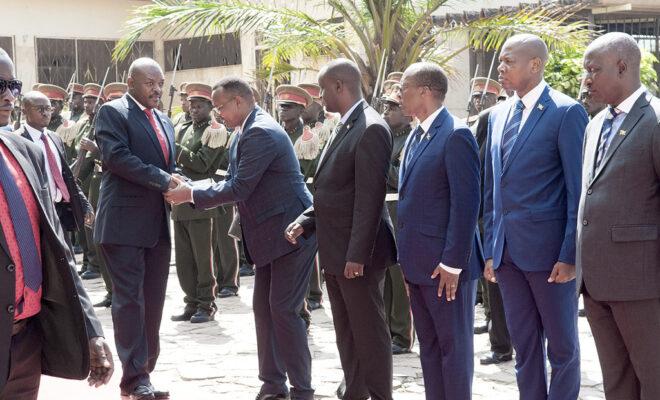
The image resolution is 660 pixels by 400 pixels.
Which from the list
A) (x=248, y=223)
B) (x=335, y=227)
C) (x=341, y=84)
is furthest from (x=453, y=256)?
(x=248, y=223)

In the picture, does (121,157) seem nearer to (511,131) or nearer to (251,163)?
(251,163)

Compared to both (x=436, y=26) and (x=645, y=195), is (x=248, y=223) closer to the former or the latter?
(x=645, y=195)

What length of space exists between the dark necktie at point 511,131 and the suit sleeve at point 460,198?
177 millimetres

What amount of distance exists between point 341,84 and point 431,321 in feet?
4.84

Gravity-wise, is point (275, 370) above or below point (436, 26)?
below

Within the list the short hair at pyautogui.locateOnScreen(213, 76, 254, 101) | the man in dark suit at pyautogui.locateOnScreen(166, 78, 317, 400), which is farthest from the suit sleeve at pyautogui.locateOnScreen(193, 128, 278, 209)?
the short hair at pyautogui.locateOnScreen(213, 76, 254, 101)

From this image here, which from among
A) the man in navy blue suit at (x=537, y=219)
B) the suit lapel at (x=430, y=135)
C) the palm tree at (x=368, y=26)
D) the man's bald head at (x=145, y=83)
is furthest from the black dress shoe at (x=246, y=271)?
the man in navy blue suit at (x=537, y=219)

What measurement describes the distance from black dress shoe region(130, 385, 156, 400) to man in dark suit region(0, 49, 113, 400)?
282cm

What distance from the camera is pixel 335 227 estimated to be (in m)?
5.85

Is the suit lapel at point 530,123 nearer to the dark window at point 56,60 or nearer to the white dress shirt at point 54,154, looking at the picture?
the white dress shirt at point 54,154

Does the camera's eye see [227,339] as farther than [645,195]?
Yes

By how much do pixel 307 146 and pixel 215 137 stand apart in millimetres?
966

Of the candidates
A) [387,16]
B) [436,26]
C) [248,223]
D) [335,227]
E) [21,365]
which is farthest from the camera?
[436,26]

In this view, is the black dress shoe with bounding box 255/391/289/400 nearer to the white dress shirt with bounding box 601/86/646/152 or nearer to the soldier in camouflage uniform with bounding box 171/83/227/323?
the white dress shirt with bounding box 601/86/646/152
